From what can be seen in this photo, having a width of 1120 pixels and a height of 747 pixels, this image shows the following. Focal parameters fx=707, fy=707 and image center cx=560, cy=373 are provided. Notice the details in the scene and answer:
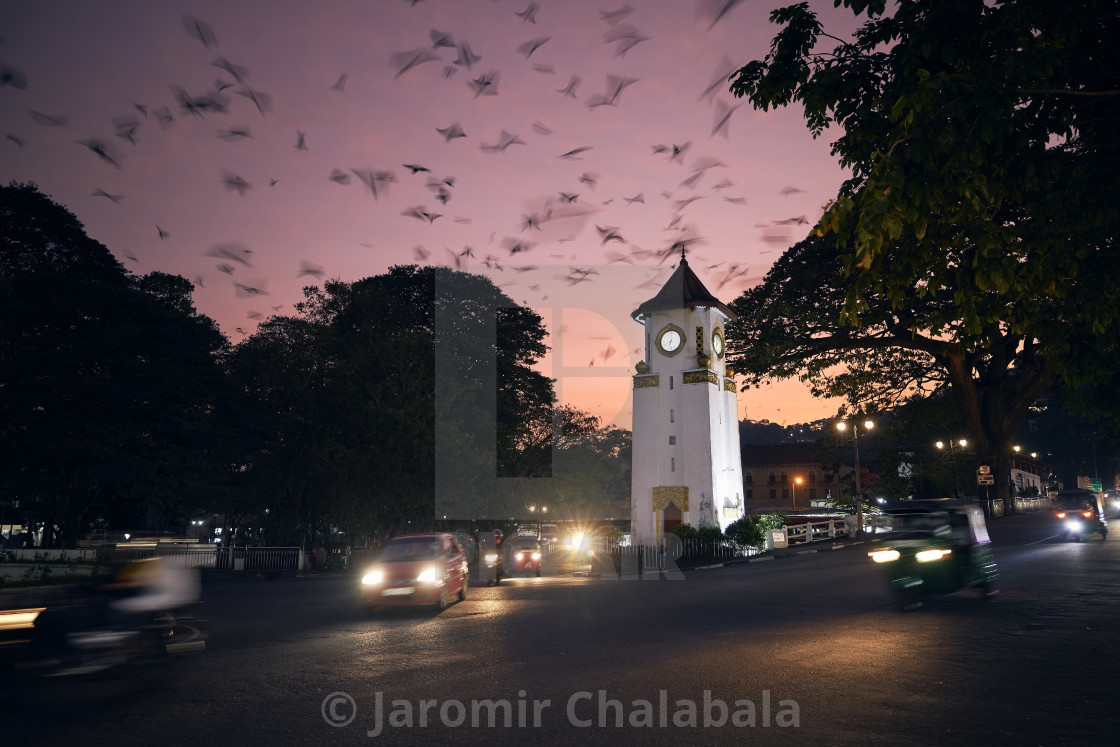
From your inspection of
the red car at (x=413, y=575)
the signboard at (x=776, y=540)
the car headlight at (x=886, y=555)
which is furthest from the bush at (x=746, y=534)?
the car headlight at (x=886, y=555)

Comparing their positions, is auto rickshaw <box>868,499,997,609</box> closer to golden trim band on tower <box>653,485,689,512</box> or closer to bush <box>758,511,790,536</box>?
bush <box>758,511,790,536</box>

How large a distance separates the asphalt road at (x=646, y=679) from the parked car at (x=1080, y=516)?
646 inches

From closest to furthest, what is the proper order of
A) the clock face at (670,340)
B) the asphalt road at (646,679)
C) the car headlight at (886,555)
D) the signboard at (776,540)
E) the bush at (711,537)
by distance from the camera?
the asphalt road at (646,679) → the car headlight at (886,555) → the bush at (711,537) → the signboard at (776,540) → the clock face at (670,340)

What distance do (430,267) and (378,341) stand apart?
20697mm

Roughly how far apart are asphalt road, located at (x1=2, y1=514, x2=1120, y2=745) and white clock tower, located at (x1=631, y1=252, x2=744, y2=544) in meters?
34.7

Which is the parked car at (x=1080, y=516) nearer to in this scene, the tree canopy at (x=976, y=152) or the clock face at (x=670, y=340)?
the tree canopy at (x=976, y=152)

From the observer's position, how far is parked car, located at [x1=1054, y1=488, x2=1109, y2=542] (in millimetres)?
28578

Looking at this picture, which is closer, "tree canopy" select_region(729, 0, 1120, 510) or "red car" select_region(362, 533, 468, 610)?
"tree canopy" select_region(729, 0, 1120, 510)

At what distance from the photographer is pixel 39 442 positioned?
101ft

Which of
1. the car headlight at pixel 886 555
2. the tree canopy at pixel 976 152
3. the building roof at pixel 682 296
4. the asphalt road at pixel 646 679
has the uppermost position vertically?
the building roof at pixel 682 296

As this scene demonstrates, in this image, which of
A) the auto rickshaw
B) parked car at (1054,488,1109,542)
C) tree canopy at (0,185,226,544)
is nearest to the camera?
the auto rickshaw

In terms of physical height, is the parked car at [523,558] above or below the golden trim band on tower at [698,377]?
below

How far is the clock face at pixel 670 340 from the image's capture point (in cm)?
5170

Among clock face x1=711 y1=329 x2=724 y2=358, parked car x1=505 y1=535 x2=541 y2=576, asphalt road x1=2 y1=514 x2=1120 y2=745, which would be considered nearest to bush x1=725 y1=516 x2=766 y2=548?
parked car x1=505 y1=535 x2=541 y2=576
